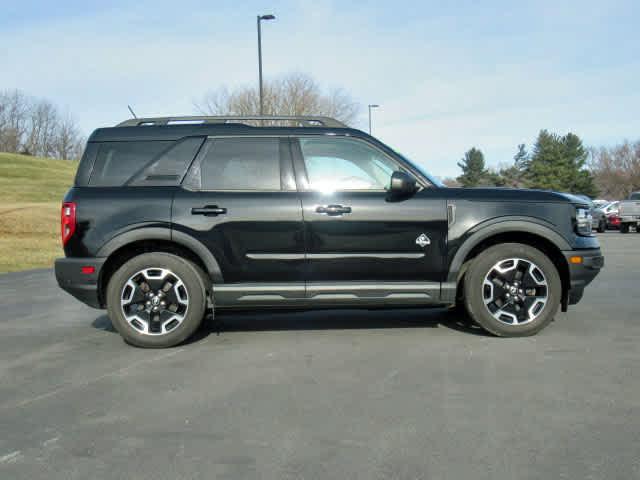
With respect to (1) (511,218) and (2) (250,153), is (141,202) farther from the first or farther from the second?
(1) (511,218)

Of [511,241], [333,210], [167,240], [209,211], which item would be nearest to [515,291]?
[511,241]

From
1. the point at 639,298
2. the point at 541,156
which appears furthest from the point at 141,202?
the point at 541,156

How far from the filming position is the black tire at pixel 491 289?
5562 millimetres

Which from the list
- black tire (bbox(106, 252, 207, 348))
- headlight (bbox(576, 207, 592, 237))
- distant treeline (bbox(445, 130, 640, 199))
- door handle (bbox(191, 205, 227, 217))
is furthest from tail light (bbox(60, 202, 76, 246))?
distant treeline (bbox(445, 130, 640, 199))

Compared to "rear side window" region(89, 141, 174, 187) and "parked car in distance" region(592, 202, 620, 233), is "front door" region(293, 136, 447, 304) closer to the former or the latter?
"rear side window" region(89, 141, 174, 187)

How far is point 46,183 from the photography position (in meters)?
57.9

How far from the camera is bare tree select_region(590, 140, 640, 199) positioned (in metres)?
90.6

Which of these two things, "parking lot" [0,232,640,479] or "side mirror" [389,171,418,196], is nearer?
"parking lot" [0,232,640,479]

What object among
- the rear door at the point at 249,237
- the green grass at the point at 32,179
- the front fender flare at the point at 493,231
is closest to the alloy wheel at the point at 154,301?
the rear door at the point at 249,237

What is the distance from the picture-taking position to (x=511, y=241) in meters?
5.80

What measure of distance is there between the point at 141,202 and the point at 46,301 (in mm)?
4006

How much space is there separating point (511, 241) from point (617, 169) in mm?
106007

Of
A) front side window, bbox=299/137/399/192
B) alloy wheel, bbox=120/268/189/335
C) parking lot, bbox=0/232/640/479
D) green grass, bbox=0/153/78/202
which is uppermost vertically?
green grass, bbox=0/153/78/202

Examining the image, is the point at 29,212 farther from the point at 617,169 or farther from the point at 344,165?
the point at 617,169
